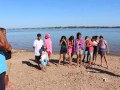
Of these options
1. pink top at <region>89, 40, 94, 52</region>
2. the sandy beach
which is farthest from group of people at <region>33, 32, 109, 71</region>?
the sandy beach

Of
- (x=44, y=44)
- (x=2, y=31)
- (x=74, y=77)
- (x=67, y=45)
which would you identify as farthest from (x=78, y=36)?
(x=2, y=31)

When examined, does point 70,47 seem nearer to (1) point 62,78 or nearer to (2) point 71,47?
(2) point 71,47

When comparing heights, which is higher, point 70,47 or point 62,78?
point 70,47

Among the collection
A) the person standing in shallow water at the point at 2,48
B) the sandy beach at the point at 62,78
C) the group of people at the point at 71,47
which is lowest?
the sandy beach at the point at 62,78

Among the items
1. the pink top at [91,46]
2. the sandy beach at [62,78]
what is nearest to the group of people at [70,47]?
the pink top at [91,46]

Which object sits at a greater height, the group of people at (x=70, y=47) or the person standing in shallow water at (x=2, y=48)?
the person standing in shallow water at (x=2, y=48)

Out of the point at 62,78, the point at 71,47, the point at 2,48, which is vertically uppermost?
the point at 2,48

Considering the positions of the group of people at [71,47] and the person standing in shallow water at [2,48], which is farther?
the group of people at [71,47]

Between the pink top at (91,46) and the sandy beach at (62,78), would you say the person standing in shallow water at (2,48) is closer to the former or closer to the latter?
the sandy beach at (62,78)

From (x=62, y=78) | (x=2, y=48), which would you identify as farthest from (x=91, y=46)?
(x=2, y=48)

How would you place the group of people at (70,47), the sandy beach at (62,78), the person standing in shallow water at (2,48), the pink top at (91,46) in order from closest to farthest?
the person standing in shallow water at (2,48) → the sandy beach at (62,78) → the group of people at (70,47) → the pink top at (91,46)

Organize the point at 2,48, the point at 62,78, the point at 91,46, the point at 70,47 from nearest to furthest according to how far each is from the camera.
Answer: the point at 2,48
the point at 62,78
the point at 70,47
the point at 91,46

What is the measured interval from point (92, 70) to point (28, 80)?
3.38 meters

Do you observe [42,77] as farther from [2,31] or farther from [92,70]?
[2,31]
